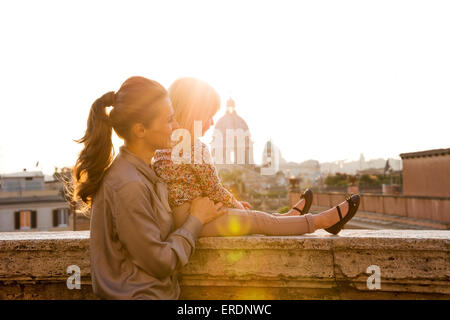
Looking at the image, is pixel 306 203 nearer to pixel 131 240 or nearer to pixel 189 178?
pixel 189 178

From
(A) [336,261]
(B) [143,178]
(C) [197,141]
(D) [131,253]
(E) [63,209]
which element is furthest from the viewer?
(E) [63,209]

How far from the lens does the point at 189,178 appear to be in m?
2.14

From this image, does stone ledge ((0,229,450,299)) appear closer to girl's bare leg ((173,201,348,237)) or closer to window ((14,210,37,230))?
girl's bare leg ((173,201,348,237))

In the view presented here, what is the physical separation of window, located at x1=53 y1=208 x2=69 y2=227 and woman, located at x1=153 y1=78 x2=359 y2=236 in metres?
27.8

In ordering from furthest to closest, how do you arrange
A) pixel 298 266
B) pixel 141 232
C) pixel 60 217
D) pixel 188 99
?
1. pixel 60 217
2. pixel 188 99
3. pixel 298 266
4. pixel 141 232

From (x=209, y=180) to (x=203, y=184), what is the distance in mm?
37

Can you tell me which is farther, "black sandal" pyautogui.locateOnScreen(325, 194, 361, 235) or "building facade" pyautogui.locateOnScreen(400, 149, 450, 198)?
"building facade" pyautogui.locateOnScreen(400, 149, 450, 198)

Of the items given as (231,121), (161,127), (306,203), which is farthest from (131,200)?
(231,121)

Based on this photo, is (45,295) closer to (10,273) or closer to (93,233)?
(10,273)

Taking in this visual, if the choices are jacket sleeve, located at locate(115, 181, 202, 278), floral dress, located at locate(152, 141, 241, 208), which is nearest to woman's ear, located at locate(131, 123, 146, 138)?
jacket sleeve, located at locate(115, 181, 202, 278)

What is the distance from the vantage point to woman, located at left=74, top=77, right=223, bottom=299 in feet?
5.43
